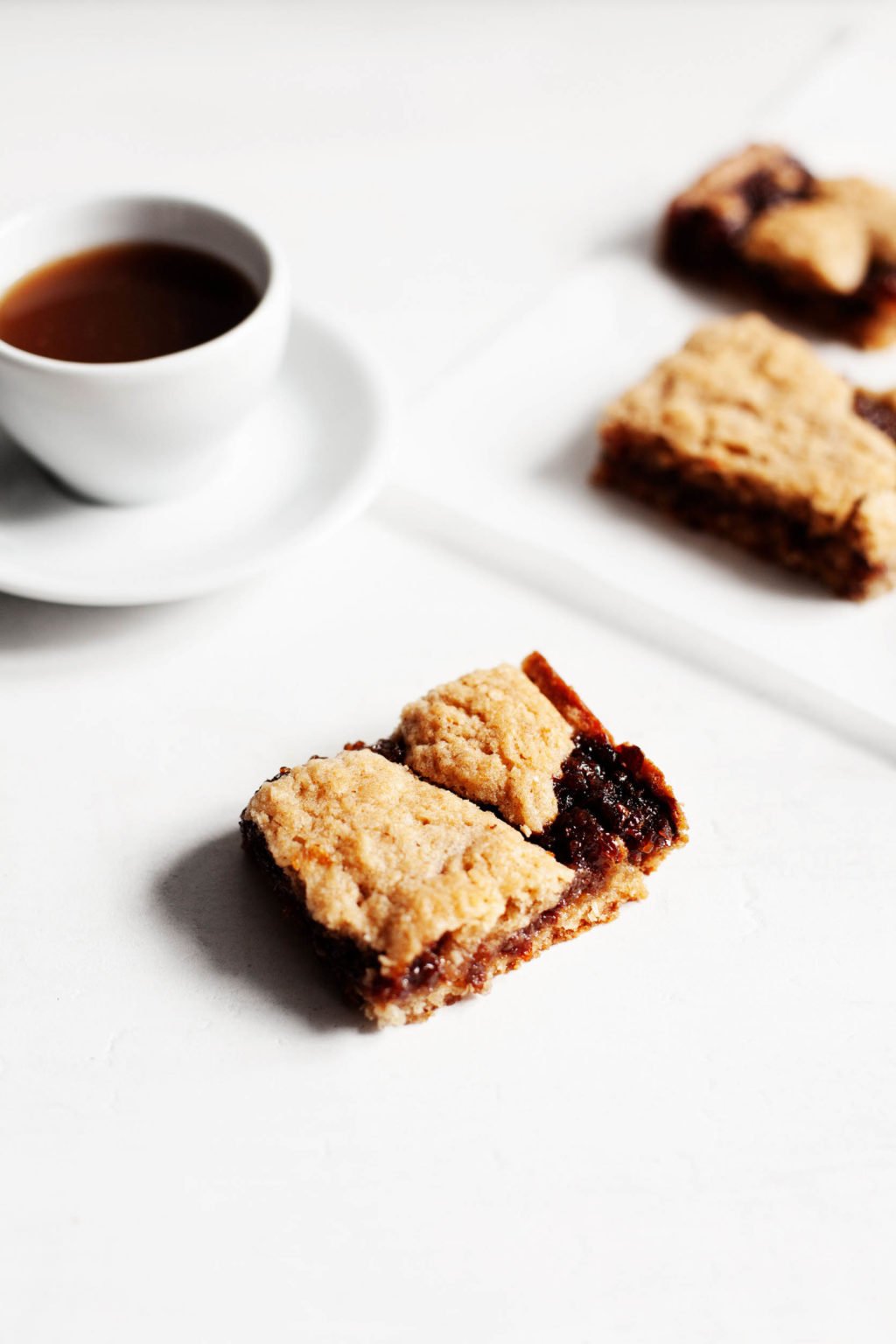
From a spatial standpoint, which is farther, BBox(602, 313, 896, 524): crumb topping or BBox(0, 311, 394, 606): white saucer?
BBox(602, 313, 896, 524): crumb topping

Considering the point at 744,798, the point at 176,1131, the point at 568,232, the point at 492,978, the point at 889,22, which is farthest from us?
the point at 889,22

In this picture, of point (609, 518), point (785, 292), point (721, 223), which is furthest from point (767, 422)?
point (721, 223)

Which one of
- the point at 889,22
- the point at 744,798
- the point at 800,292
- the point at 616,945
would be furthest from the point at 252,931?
the point at 889,22

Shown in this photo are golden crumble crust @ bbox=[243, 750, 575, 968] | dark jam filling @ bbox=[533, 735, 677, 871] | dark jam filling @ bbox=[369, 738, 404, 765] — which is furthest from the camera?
dark jam filling @ bbox=[369, 738, 404, 765]

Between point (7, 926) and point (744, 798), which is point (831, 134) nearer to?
point (744, 798)

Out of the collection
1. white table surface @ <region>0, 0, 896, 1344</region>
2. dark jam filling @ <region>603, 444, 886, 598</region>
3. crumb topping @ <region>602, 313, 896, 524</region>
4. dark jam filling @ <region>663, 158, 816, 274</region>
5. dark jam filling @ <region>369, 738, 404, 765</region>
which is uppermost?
dark jam filling @ <region>663, 158, 816, 274</region>

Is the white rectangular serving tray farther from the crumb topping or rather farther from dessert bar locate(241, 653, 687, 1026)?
dessert bar locate(241, 653, 687, 1026)

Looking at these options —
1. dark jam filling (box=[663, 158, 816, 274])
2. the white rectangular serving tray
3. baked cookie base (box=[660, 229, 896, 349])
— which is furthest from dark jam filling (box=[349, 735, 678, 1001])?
dark jam filling (box=[663, 158, 816, 274])
